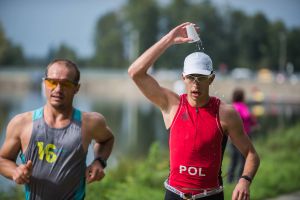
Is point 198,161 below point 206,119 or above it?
below

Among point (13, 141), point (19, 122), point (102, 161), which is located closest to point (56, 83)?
point (19, 122)

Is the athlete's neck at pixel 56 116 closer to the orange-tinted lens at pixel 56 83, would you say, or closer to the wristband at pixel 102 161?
the orange-tinted lens at pixel 56 83

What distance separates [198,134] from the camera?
4133 mm

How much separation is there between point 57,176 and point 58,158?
11cm

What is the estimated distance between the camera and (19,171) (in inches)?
130

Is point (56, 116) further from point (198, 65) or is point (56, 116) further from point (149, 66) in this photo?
point (198, 65)

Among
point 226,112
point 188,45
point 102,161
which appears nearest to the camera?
point 102,161

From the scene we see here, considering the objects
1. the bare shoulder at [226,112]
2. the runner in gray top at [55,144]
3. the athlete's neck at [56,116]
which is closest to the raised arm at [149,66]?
the bare shoulder at [226,112]

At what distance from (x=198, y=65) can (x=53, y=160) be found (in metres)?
1.28

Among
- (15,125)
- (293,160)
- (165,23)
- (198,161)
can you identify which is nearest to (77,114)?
(15,125)

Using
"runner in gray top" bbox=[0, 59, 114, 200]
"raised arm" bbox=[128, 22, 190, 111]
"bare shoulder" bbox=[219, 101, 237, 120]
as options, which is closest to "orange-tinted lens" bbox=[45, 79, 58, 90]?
"runner in gray top" bbox=[0, 59, 114, 200]

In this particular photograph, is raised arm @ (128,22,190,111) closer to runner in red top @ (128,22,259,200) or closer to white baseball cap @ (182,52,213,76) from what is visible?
runner in red top @ (128,22,259,200)

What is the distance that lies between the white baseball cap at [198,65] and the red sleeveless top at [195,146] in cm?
25

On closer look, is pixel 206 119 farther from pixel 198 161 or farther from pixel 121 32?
pixel 121 32
